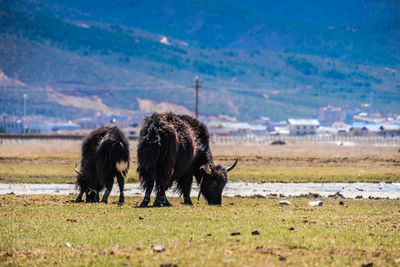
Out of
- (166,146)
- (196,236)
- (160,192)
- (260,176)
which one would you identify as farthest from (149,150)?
(260,176)

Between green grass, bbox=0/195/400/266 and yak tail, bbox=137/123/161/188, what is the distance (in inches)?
45.4

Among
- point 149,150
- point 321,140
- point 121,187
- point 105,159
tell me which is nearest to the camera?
point 149,150

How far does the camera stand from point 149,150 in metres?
18.3

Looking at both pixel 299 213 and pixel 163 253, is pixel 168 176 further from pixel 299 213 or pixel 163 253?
pixel 163 253

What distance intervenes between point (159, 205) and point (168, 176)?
0.87m

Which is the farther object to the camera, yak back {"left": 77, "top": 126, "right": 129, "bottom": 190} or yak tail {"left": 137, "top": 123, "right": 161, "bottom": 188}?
yak back {"left": 77, "top": 126, "right": 129, "bottom": 190}

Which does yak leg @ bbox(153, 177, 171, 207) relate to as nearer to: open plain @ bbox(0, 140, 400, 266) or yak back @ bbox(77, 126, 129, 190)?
open plain @ bbox(0, 140, 400, 266)

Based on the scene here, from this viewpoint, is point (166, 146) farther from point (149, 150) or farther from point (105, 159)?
point (105, 159)

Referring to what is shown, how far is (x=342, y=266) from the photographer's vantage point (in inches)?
421

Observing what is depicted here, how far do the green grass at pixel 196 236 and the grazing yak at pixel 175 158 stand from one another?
125 cm

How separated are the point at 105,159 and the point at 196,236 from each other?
29.3ft

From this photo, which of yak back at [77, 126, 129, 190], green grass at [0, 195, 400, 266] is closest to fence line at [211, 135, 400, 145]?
yak back at [77, 126, 129, 190]

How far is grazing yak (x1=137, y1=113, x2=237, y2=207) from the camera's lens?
18484mm

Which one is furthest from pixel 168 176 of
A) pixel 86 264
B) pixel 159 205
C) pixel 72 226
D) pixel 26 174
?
pixel 26 174
